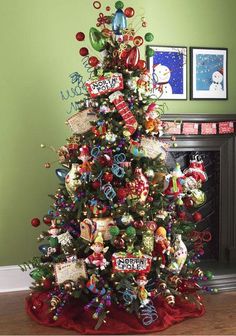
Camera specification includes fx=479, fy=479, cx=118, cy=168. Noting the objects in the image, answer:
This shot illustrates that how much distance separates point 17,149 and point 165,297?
151 cm

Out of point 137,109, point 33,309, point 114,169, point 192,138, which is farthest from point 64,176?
point 192,138

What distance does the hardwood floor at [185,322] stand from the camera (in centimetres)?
275

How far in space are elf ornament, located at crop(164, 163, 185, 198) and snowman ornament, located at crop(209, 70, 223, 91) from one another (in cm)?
107

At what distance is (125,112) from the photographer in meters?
2.88

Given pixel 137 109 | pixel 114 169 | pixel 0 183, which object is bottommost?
pixel 0 183

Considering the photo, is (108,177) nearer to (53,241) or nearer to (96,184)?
(96,184)

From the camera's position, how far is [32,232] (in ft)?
11.8

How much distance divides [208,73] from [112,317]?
2048 mm

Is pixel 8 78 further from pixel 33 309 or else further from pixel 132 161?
pixel 33 309

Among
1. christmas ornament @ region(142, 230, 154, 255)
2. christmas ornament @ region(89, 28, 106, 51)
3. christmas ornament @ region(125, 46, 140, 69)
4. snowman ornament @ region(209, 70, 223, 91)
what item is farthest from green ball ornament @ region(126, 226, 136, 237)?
snowman ornament @ region(209, 70, 223, 91)

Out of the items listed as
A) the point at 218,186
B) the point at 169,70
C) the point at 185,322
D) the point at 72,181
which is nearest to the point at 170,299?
the point at 185,322

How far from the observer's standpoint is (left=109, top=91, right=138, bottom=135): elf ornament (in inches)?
113

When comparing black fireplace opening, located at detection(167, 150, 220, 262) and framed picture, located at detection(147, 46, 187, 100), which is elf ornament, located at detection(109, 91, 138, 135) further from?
black fireplace opening, located at detection(167, 150, 220, 262)

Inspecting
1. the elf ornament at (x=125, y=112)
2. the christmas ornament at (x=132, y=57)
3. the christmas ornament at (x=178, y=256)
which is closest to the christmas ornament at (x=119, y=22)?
the christmas ornament at (x=132, y=57)
